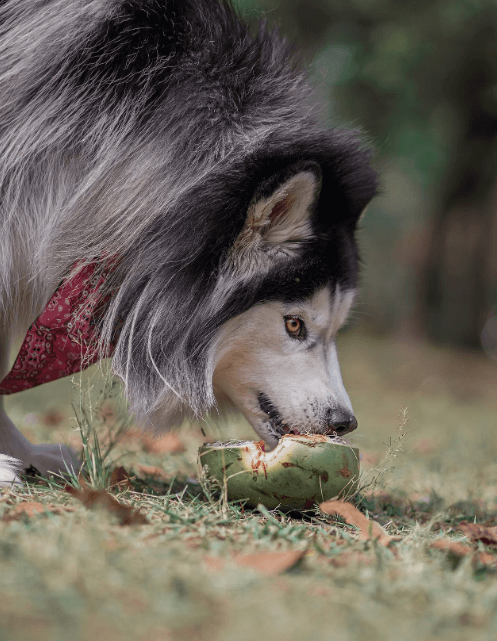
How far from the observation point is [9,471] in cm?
228

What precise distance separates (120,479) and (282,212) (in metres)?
1.18

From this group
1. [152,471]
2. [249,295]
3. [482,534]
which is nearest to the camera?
[482,534]

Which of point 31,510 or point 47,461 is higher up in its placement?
point 31,510

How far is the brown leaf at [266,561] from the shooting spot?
150 centimetres

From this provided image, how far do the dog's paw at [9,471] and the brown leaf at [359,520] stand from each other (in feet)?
3.35

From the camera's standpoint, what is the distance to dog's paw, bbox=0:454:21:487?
223 centimetres

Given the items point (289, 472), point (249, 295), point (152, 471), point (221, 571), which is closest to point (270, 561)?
point (221, 571)

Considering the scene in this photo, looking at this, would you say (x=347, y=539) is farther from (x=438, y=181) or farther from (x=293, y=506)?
(x=438, y=181)

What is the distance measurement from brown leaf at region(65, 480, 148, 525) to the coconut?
0.40 meters

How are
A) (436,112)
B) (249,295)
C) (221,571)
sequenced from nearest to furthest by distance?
(221,571) → (249,295) → (436,112)

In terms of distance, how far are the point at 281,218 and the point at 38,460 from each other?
1394mm

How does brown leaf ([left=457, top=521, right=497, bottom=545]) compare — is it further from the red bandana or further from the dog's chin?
the red bandana

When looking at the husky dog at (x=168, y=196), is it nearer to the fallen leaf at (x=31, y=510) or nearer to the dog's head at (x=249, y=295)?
the dog's head at (x=249, y=295)

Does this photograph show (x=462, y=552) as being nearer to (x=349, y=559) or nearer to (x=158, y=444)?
(x=349, y=559)
